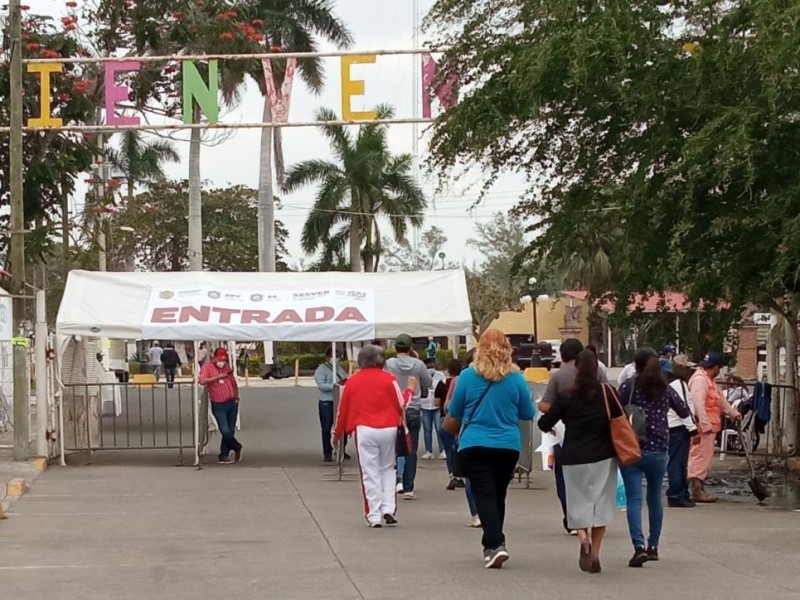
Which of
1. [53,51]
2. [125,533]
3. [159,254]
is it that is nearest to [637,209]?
[125,533]

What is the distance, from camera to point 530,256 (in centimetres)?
1842

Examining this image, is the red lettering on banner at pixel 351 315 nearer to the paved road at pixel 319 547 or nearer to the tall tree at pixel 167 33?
the paved road at pixel 319 547

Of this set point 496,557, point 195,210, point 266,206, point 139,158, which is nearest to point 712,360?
point 496,557

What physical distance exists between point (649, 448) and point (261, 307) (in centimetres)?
899

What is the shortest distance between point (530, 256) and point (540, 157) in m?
1.67

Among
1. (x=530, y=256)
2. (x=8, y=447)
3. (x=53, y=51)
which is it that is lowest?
(x=8, y=447)

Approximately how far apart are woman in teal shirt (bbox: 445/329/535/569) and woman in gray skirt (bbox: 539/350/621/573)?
1.52 ft

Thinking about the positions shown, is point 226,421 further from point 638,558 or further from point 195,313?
point 638,558

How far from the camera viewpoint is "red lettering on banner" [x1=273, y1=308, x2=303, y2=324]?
17.8m

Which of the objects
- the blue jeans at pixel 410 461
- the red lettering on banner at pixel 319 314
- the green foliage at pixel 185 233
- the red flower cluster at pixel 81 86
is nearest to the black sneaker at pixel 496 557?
the blue jeans at pixel 410 461

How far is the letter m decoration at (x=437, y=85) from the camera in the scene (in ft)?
58.7

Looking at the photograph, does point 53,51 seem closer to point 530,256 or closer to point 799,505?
point 530,256

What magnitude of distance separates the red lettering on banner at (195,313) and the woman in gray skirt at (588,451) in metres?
9.21

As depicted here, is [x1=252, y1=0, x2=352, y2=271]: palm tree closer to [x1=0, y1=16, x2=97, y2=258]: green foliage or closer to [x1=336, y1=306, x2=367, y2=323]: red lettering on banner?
[x1=0, y1=16, x2=97, y2=258]: green foliage
